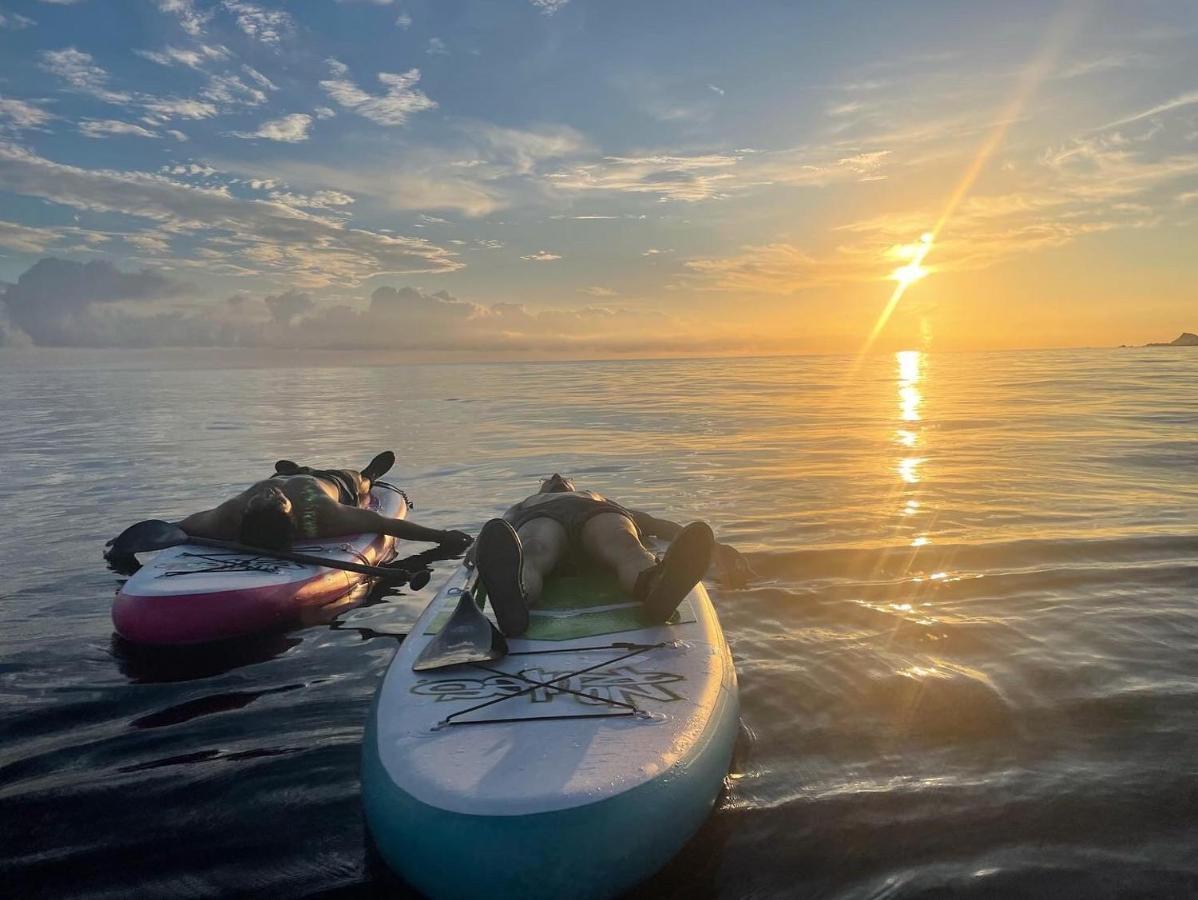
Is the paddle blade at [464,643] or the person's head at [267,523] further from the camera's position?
the person's head at [267,523]

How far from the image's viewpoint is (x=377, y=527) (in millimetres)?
10422

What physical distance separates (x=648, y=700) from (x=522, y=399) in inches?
1562

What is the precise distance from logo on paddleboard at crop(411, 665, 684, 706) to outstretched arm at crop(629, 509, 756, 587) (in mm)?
3358

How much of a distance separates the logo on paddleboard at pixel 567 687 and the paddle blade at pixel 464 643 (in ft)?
0.71

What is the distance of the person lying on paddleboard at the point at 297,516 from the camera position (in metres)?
8.80

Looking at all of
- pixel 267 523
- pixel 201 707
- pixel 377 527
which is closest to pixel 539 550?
pixel 201 707

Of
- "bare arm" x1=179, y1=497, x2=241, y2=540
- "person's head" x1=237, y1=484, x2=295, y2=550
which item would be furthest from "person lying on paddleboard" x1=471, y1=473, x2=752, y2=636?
"bare arm" x1=179, y1=497, x2=241, y2=540

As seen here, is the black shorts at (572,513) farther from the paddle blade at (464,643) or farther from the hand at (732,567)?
the paddle blade at (464,643)

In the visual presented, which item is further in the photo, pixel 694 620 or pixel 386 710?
Answer: pixel 694 620

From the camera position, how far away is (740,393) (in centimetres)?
4350

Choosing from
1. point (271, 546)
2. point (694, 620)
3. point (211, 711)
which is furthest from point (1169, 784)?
point (271, 546)

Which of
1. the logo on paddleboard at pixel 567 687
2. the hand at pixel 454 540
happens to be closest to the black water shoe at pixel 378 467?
the hand at pixel 454 540

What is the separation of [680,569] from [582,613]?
85 cm

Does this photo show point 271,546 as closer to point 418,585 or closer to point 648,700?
point 418,585
